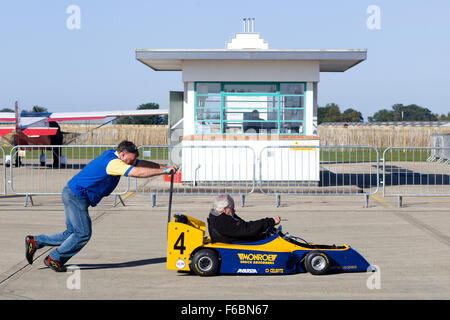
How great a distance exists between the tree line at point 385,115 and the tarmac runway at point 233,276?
352 ft

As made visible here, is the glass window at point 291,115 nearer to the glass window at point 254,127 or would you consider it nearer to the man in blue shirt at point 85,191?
the glass window at point 254,127

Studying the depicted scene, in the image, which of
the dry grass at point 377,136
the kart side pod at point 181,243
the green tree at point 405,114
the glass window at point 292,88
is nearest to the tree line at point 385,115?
the green tree at point 405,114

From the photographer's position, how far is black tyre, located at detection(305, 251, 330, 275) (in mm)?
7293

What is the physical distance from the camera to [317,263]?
734 cm

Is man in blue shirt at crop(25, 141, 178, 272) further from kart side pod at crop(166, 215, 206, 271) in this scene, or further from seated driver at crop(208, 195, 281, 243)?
seated driver at crop(208, 195, 281, 243)

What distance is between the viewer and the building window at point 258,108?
56.1 feet

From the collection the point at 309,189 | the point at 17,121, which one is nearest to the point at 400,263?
the point at 309,189

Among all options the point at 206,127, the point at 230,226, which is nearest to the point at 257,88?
the point at 206,127

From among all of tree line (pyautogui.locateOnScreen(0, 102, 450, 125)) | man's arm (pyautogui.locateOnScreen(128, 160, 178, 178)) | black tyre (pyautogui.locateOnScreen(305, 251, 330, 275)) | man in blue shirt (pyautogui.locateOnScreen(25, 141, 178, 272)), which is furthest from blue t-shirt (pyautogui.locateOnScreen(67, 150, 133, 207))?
tree line (pyautogui.locateOnScreen(0, 102, 450, 125))

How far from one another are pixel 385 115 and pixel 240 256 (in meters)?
134

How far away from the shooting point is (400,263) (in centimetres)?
807

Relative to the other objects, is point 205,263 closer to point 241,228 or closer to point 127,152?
point 241,228

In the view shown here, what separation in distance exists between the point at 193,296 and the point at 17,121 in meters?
23.6
